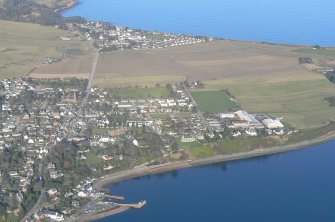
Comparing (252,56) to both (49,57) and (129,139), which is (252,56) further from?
(129,139)

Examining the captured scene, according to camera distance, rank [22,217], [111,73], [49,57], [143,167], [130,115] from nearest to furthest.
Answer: [22,217] → [143,167] → [130,115] → [111,73] → [49,57]

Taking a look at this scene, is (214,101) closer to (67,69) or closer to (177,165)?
(177,165)

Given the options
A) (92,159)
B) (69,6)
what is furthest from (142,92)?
(69,6)

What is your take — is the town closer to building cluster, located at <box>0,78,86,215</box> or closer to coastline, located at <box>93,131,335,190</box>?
building cluster, located at <box>0,78,86,215</box>

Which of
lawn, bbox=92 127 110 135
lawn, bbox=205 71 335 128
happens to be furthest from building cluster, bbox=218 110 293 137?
lawn, bbox=92 127 110 135

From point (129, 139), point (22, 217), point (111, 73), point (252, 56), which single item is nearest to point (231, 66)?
point (252, 56)

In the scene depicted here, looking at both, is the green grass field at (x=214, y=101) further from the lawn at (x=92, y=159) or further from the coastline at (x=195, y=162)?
the lawn at (x=92, y=159)
